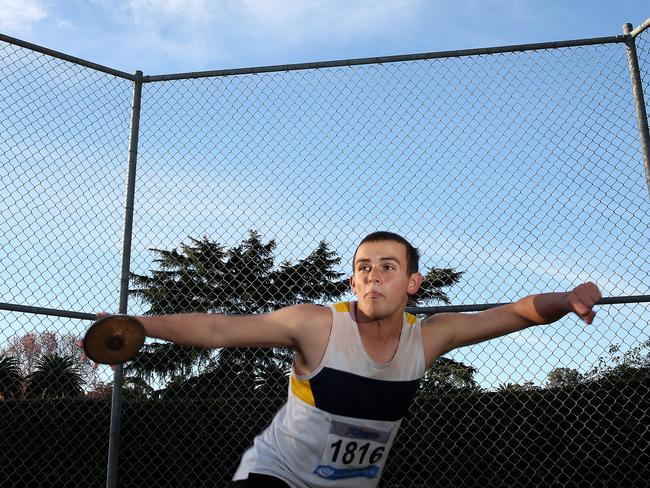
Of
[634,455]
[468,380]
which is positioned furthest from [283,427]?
[634,455]

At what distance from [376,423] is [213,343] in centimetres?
71

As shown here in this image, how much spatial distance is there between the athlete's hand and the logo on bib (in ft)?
3.20

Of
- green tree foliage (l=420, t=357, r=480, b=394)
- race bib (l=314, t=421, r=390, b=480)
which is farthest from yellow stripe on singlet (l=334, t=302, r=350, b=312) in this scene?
green tree foliage (l=420, t=357, r=480, b=394)

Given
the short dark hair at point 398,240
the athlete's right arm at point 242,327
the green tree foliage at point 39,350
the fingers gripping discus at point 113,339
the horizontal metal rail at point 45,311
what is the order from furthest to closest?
1. the green tree foliage at point 39,350
2. the horizontal metal rail at point 45,311
3. the short dark hair at point 398,240
4. the athlete's right arm at point 242,327
5. the fingers gripping discus at point 113,339

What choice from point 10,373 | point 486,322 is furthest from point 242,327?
point 10,373

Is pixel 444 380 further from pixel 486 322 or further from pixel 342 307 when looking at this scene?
pixel 342 307

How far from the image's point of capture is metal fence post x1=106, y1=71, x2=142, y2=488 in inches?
168

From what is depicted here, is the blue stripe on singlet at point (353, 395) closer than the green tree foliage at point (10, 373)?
Yes

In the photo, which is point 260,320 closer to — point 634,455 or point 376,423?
point 376,423

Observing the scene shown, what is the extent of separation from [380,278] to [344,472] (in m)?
0.75

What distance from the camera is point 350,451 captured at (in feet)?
8.08

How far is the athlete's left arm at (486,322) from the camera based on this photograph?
101 inches

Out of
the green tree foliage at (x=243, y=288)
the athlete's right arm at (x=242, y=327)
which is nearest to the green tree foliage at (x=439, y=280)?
the green tree foliage at (x=243, y=288)

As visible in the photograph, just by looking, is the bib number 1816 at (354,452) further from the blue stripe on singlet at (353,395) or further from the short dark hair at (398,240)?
the short dark hair at (398,240)
